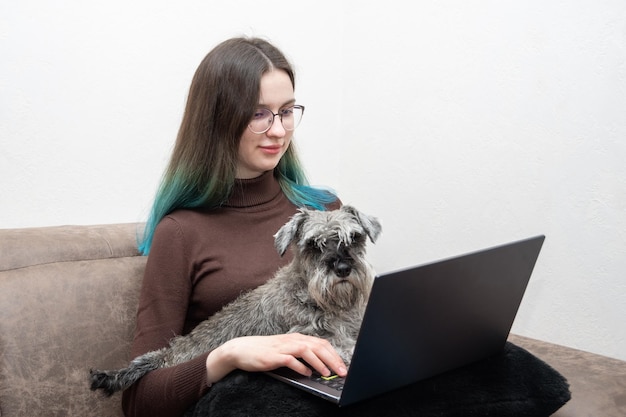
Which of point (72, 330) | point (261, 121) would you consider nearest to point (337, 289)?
point (261, 121)

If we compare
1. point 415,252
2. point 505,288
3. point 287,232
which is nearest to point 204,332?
point 287,232

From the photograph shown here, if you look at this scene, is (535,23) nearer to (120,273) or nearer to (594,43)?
(594,43)

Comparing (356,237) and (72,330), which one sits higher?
(356,237)

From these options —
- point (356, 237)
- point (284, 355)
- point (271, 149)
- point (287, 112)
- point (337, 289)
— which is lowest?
point (284, 355)

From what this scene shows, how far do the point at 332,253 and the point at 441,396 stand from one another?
1.40 feet

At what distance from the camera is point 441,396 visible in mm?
1396

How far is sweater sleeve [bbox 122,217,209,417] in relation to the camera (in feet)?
5.00

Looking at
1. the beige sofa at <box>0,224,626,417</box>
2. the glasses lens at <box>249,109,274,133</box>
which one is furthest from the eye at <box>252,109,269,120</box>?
the beige sofa at <box>0,224,626,417</box>

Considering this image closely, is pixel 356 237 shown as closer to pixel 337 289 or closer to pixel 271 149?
pixel 337 289

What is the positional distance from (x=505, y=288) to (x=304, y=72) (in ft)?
6.07

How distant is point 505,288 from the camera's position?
1400mm

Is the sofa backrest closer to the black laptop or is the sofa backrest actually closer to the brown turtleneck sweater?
the brown turtleneck sweater

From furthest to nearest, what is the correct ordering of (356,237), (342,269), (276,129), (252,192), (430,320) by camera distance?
(252,192)
(276,129)
(356,237)
(342,269)
(430,320)

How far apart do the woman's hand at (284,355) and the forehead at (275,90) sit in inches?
29.5
